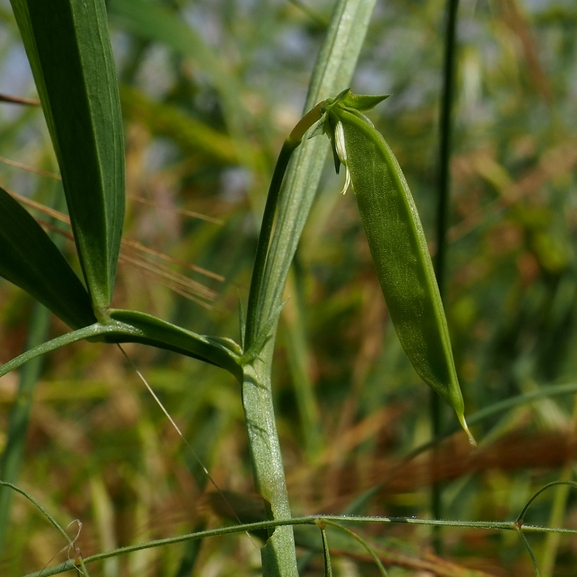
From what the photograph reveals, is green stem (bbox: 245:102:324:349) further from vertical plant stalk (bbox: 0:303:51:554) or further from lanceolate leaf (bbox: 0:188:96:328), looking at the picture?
vertical plant stalk (bbox: 0:303:51:554)

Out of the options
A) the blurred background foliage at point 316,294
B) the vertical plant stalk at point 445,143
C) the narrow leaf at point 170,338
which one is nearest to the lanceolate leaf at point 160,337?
the narrow leaf at point 170,338

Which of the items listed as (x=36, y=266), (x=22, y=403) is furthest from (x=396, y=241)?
(x=22, y=403)

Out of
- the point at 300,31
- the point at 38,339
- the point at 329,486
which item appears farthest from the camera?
the point at 300,31

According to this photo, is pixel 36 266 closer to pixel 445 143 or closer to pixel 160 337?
pixel 160 337

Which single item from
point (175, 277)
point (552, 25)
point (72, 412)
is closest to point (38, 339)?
point (175, 277)

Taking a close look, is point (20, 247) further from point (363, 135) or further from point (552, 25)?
point (552, 25)

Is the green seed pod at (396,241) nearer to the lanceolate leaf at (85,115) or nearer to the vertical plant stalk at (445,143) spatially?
the lanceolate leaf at (85,115)
